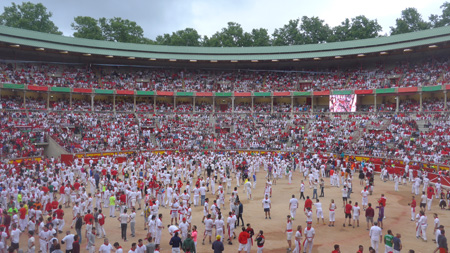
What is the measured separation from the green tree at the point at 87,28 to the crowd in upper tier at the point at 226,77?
1115 inches

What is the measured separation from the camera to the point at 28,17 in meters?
73.6

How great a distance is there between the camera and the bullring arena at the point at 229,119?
24.4 meters

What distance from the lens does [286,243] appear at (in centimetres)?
1390

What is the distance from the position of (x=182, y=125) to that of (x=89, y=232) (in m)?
35.6

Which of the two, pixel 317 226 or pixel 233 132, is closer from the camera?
pixel 317 226

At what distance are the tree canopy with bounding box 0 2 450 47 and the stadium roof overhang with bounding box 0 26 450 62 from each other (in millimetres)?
28817

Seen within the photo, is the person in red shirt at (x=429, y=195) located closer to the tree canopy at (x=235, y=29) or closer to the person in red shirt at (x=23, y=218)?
the person in red shirt at (x=23, y=218)

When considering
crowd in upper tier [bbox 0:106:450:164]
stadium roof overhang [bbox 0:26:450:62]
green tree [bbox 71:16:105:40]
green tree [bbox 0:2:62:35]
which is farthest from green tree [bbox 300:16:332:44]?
green tree [bbox 0:2:62:35]

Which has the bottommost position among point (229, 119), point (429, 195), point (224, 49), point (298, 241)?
point (298, 241)

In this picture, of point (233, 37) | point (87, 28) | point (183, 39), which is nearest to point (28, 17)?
point (87, 28)

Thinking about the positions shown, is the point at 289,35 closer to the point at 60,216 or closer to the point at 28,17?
the point at 28,17

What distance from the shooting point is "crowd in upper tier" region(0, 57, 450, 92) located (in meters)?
44.8

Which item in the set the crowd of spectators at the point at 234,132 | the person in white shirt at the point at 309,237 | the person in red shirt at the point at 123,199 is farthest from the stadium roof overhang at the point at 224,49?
the person in white shirt at the point at 309,237

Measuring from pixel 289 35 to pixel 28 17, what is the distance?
6275 cm
